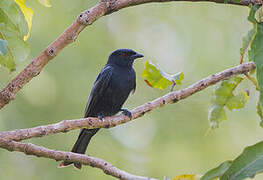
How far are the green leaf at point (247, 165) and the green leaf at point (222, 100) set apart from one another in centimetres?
132

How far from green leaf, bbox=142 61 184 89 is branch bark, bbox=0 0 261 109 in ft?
2.43

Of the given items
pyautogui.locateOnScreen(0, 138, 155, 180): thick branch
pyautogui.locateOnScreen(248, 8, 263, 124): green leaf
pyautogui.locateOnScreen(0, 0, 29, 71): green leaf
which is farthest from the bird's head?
pyautogui.locateOnScreen(248, 8, 263, 124): green leaf

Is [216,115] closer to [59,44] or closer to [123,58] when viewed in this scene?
[59,44]

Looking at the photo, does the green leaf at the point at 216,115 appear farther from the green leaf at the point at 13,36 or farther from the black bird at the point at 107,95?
the black bird at the point at 107,95

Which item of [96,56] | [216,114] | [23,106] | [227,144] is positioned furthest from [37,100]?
[216,114]

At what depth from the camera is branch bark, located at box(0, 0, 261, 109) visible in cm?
252

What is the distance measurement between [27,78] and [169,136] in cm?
525

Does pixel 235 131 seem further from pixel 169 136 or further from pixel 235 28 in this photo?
pixel 235 28

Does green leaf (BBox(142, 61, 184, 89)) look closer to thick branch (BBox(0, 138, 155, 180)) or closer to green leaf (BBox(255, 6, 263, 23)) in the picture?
thick branch (BBox(0, 138, 155, 180))

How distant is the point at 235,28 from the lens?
8773mm

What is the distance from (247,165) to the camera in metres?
1.93

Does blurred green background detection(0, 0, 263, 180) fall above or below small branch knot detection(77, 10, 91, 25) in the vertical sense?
above

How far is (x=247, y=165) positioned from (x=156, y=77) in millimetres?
1496

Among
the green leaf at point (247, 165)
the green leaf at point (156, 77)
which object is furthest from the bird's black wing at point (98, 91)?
the green leaf at point (247, 165)
